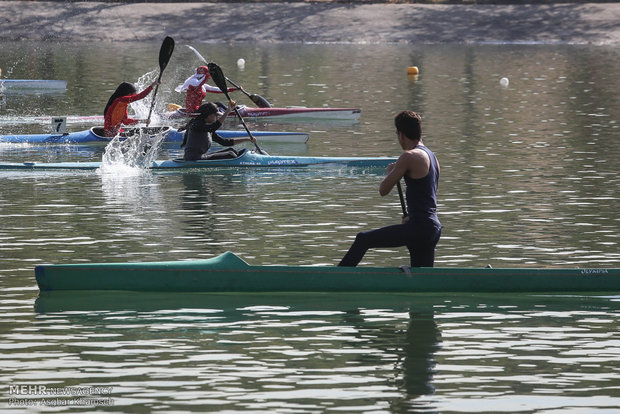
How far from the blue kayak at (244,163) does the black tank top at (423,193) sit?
32.6 feet

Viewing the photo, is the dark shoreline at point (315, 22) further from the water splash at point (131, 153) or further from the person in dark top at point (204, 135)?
the person in dark top at point (204, 135)

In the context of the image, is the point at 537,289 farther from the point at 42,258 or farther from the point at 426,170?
the point at 42,258

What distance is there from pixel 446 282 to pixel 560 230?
14.2ft

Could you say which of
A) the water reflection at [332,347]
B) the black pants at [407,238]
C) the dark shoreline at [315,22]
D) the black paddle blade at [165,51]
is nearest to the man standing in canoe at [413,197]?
the black pants at [407,238]

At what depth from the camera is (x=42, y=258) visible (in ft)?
49.2

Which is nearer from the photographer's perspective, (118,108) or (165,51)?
(165,51)

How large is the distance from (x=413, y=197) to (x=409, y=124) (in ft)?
2.52

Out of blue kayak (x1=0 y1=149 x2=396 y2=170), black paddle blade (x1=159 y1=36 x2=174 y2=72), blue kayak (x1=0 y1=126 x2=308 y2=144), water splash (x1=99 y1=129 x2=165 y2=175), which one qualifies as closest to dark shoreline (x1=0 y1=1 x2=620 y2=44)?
blue kayak (x1=0 y1=126 x2=308 y2=144)

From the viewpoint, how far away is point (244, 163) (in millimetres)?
22391

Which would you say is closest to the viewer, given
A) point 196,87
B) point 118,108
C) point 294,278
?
point 294,278

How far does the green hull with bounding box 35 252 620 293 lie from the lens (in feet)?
42.5

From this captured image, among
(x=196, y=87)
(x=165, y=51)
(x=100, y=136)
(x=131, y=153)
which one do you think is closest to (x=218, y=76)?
(x=165, y=51)

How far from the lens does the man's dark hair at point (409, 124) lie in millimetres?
12266

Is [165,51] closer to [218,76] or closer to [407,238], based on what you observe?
[218,76]
